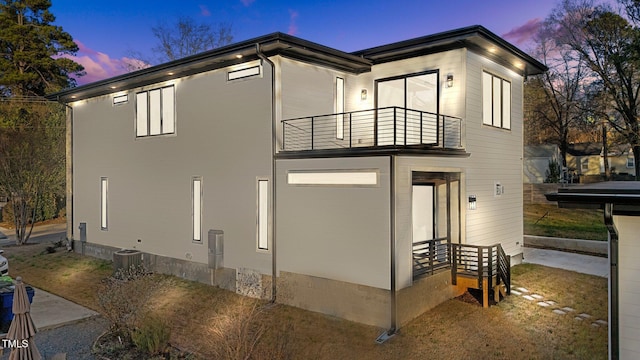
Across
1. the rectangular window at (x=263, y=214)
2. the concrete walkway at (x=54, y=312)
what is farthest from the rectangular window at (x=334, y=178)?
the concrete walkway at (x=54, y=312)

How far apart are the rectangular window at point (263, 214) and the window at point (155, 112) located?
4365 millimetres

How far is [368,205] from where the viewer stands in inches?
335

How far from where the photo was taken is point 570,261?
553 inches

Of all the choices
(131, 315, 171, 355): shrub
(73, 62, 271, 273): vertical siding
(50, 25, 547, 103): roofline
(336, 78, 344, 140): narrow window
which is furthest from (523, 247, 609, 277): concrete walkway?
(131, 315, 171, 355): shrub

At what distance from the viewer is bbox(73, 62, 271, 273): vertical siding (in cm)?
1079

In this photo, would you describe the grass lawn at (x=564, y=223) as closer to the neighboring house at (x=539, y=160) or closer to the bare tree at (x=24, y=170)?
the neighboring house at (x=539, y=160)

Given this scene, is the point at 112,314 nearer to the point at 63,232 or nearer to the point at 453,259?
the point at 453,259

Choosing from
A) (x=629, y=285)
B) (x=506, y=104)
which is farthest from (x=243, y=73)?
(x=629, y=285)

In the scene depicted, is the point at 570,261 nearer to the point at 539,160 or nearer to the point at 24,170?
the point at 24,170

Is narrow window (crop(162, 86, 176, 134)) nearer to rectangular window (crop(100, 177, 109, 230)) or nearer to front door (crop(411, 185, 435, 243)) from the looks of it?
rectangular window (crop(100, 177, 109, 230))

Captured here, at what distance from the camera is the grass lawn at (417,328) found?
23.0ft

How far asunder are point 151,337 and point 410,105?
8471 mm

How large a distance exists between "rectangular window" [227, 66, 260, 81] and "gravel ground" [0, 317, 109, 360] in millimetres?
6771

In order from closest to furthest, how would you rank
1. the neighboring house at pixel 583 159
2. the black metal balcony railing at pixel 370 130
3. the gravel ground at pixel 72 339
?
1. the gravel ground at pixel 72 339
2. the black metal balcony railing at pixel 370 130
3. the neighboring house at pixel 583 159
